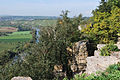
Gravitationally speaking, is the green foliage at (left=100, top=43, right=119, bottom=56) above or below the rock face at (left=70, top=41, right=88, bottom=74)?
above

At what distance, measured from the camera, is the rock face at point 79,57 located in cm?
1505

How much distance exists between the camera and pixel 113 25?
53.0 feet

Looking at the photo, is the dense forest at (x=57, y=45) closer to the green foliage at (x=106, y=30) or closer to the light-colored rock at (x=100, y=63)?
the green foliage at (x=106, y=30)

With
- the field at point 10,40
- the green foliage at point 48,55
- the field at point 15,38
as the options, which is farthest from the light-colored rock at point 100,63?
the field at point 15,38

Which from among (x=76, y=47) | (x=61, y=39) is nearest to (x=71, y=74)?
(x=76, y=47)

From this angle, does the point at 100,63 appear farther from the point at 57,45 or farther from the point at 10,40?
the point at 10,40

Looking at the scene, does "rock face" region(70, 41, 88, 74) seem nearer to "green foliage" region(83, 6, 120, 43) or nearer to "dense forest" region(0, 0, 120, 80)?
"dense forest" region(0, 0, 120, 80)

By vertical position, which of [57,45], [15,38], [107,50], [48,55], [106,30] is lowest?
[15,38]

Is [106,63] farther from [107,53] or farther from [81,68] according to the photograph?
[81,68]

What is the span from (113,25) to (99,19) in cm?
222

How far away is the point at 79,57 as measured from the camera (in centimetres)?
1530

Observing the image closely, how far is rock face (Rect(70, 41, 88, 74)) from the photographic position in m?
15.1

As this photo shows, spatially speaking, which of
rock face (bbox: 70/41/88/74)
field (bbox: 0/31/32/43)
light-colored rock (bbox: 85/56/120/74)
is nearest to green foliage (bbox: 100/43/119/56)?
light-colored rock (bbox: 85/56/120/74)

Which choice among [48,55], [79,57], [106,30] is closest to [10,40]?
[48,55]
